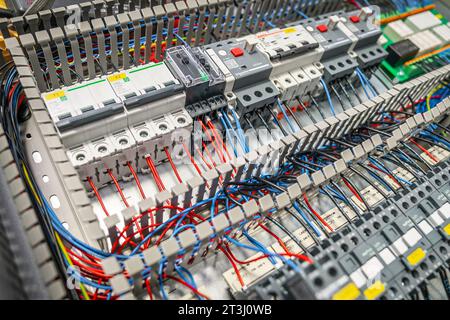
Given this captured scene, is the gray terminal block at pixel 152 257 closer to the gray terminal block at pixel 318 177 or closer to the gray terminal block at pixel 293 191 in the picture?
the gray terminal block at pixel 293 191

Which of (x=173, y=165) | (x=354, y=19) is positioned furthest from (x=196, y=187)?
(x=354, y=19)

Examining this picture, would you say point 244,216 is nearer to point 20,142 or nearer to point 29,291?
point 29,291

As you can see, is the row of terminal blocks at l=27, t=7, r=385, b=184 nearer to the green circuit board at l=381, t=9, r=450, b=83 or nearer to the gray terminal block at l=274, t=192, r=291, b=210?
the green circuit board at l=381, t=9, r=450, b=83

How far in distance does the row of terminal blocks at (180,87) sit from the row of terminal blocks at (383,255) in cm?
102

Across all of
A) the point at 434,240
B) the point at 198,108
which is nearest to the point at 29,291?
Result: the point at 198,108

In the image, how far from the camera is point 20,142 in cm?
198

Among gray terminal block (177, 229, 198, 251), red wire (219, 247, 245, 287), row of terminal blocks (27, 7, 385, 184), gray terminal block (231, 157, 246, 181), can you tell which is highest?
row of terminal blocks (27, 7, 385, 184)

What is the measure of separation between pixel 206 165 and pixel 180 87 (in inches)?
20.5

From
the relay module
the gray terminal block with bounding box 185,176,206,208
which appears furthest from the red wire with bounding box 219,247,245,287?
the gray terminal block with bounding box 185,176,206,208

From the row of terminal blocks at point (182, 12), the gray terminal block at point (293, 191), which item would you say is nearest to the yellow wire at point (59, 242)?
the row of terminal blocks at point (182, 12)

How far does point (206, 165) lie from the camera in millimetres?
2293

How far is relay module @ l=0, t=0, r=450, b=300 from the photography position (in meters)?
1.58

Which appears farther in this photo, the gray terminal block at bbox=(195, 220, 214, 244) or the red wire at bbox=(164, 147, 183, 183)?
the red wire at bbox=(164, 147, 183, 183)

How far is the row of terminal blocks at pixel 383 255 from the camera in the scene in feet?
4.77
